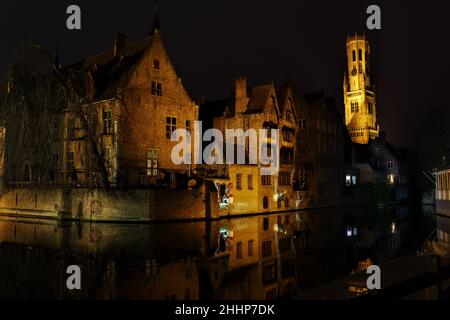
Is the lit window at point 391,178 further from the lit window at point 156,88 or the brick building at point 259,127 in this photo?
the lit window at point 156,88

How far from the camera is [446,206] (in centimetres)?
4238

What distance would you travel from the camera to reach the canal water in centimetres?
1266

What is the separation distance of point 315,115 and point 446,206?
22575mm

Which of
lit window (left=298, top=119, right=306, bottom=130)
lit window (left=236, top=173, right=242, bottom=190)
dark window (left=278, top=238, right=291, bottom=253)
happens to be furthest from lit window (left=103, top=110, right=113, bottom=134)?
lit window (left=298, top=119, right=306, bottom=130)

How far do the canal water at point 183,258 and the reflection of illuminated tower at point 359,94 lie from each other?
10457cm

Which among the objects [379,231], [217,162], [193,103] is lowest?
[379,231]

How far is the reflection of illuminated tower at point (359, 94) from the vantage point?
130 m

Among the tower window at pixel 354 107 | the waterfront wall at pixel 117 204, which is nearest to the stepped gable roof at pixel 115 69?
the waterfront wall at pixel 117 204

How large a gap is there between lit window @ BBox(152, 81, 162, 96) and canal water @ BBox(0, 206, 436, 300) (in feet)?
48.8

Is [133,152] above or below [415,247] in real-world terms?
above

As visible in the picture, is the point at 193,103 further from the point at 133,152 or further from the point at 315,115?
the point at 315,115

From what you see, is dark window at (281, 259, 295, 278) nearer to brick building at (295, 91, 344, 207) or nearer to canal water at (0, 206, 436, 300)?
canal water at (0, 206, 436, 300)

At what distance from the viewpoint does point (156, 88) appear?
41.2m
